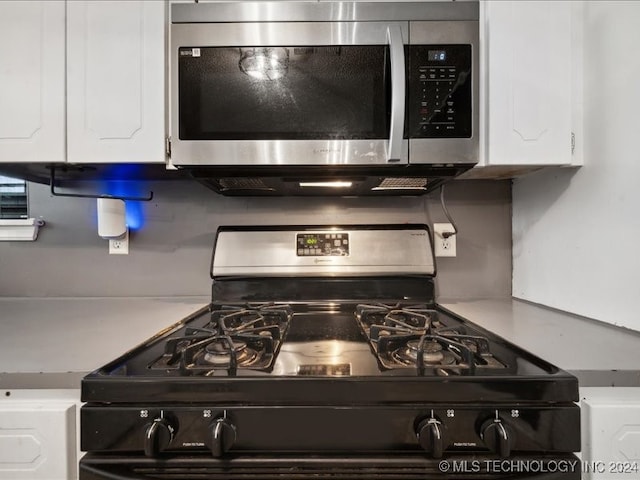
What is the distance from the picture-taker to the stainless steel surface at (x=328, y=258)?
1.12 meters

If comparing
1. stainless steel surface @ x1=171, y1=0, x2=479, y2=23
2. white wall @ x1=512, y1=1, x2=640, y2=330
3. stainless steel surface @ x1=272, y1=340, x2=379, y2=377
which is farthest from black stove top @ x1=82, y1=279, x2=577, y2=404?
stainless steel surface @ x1=171, y1=0, x2=479, y2=23

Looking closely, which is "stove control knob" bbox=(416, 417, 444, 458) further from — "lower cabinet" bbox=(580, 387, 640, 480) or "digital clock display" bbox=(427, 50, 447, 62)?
"digital clock display" bbox=(427, 50, 447, 62)

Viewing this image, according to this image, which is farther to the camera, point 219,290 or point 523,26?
point 219,290

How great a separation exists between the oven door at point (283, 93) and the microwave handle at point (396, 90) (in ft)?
0.06

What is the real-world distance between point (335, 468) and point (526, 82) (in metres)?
0.96

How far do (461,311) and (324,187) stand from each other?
1.81 feet

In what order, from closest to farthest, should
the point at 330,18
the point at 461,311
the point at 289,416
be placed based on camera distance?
the point at 289,416
the point at 330,18
the point at 461,311

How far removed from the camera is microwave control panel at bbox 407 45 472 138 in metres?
0.85

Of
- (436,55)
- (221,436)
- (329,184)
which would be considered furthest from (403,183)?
(221,436)

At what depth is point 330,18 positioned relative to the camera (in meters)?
0.85

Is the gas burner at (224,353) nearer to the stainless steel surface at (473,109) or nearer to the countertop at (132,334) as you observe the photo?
the countertop at (132,334)

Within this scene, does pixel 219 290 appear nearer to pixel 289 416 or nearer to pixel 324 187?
pixel 324 187

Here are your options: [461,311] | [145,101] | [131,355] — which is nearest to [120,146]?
[145,101]

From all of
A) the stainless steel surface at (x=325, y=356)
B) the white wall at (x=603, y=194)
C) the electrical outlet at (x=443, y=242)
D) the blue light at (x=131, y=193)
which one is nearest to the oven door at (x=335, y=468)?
the stainless steel surface at (x=325, y=356)
